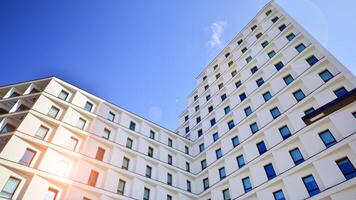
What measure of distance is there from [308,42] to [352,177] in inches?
582

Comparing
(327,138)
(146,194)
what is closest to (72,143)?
(146,194)

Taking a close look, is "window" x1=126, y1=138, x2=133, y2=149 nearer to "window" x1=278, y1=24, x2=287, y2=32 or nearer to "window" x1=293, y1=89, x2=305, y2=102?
"window" x1=293, y1=89, x2=305, y2=102

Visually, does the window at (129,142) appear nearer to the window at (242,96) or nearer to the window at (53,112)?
the window at (53,112)

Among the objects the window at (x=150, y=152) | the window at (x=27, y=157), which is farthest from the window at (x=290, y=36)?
the window at (x=27, y=157)

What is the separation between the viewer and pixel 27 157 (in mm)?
19938

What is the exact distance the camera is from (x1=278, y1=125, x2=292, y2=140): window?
22.4m

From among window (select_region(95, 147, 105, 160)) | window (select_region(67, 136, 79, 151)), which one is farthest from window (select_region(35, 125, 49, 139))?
window (select_region(95, 147, 105, 160))

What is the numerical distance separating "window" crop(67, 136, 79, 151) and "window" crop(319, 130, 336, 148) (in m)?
21.3

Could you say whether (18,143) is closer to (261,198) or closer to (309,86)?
(261,198)

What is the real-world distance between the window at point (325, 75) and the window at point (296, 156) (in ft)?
22.3

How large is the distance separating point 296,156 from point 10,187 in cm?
2185

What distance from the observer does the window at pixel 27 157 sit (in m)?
19.4

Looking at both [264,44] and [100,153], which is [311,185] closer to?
[100,153]

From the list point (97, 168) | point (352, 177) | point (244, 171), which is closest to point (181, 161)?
point (244, 171)
